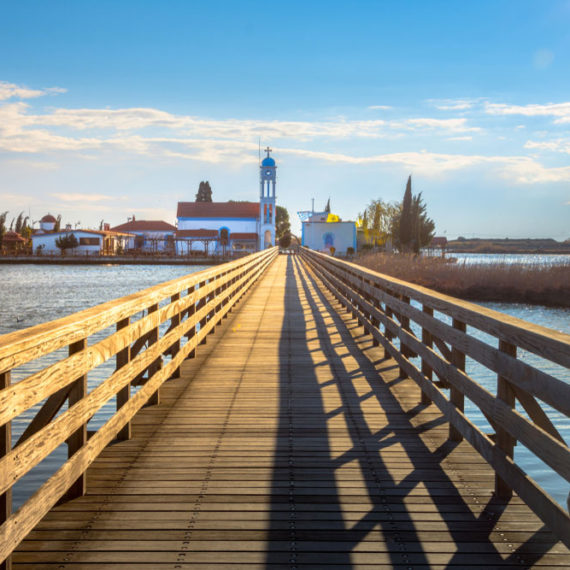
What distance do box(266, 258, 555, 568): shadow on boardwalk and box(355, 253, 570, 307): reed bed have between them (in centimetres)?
2449

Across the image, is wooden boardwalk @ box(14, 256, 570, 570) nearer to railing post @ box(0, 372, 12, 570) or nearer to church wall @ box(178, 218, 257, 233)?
railing post @ box(0, 372, 12, 570)

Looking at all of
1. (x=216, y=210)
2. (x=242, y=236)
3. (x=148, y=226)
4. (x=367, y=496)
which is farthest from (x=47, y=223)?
(x=367, y=496)

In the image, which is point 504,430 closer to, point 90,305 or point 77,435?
point 77,435

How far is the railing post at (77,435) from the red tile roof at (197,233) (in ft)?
282

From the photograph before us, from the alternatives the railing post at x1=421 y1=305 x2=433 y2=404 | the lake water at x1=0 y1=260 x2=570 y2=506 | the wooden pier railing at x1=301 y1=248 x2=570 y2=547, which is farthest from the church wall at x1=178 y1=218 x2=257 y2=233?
the wooden pier railing at x1=301 y1=248 x2=570 y2=547

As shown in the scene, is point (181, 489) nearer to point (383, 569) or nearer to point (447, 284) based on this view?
point (383, 569)

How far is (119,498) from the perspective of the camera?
418 centimetres

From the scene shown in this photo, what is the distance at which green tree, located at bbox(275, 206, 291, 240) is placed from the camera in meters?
135

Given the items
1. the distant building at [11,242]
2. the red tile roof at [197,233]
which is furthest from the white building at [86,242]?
the red tile roof at [197,233]

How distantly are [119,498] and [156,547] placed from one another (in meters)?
0.77

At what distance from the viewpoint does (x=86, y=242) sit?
290 ft

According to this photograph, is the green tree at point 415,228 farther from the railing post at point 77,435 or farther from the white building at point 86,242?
the railing post at point 77,435

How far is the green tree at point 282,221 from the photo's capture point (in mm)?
135125

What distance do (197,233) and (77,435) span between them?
8671cm
